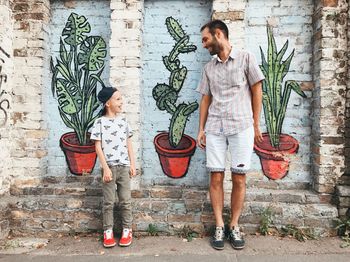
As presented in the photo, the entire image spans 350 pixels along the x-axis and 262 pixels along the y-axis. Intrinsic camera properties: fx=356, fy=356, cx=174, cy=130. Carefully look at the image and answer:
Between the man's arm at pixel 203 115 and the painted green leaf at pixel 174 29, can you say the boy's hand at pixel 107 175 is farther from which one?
the painted green leaf at pixel 174 29

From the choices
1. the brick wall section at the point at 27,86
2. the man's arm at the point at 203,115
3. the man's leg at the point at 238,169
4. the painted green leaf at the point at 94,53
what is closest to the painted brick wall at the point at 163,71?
the painted green leaf at the point at 94,53

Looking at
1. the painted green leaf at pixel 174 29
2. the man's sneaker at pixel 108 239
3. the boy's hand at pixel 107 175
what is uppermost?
the painted green leaf at pixel 174 29

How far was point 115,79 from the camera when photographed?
4.26 metres

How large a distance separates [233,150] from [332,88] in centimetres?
146

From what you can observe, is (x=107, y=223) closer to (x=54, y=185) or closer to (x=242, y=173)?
(x=54, y=185)

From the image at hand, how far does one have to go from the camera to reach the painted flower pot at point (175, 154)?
14.8ft

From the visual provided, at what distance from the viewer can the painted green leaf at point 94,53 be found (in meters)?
4.57

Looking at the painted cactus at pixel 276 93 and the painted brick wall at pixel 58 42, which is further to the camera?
the painted brick wall at pixel 58 42

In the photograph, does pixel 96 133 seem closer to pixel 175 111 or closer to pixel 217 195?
pixel 175 111

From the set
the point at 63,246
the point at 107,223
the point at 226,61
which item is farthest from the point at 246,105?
the point at 63,246

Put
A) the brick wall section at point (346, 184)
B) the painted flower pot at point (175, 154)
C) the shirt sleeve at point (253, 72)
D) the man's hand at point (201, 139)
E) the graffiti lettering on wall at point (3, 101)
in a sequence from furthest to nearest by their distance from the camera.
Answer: the painted flower pot at point (175, 154)
the graffiti lettering on wall at point (3, 101)
the brick wall section at point (346, 184)
the man's hand at point (201, 139)
the shirt sleeve at point (253, 72)

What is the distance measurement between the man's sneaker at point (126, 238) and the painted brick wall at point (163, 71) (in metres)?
0.90

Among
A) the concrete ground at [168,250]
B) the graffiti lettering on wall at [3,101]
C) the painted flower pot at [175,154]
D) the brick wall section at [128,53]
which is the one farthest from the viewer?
the painted flower pot at [175,154]

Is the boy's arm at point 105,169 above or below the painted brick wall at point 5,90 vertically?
below
